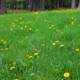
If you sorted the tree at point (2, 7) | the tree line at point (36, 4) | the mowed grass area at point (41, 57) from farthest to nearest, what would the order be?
the tree line at point (36, 4) → the tree at point (2, 7) → the mowed grass area at point (41, 57)

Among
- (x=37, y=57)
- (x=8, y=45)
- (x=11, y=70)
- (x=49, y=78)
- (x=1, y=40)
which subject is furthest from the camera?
(x=1, y=40)

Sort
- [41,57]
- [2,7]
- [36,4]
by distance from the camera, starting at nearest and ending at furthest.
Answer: [41,57]
[2,7]
[36,4]

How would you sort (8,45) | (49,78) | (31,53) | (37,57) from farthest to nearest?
1. (8,45)
2. (31,53)
3. (37,57)
4. (49,78)

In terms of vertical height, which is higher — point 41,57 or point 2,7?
point 41,57

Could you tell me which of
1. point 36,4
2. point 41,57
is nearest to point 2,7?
point 36,4

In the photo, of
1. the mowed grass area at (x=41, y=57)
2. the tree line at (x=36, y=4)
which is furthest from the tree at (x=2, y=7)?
the mowed grass area at (x=41, y=57)

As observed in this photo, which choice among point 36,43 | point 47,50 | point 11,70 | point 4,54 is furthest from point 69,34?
point 11,70

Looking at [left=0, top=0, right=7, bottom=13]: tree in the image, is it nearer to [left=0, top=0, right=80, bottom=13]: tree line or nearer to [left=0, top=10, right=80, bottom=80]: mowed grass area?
[left=0, top=0, right=80, bottom=13]: tree line

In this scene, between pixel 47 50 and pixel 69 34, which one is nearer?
pixel 47 50

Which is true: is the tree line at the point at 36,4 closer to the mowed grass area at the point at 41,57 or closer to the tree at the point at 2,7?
the tree at the point at 2,7

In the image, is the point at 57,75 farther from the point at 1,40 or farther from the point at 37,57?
the point at 1,40

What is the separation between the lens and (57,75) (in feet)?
14.2

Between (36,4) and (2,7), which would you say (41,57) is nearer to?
(2,7)

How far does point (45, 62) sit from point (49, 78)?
0.65m
